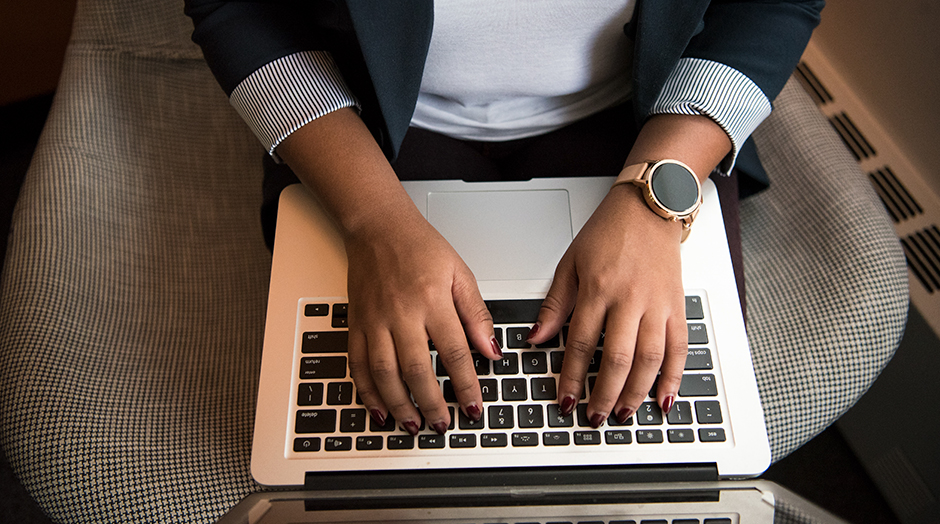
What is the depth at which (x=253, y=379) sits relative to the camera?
2.23 feet

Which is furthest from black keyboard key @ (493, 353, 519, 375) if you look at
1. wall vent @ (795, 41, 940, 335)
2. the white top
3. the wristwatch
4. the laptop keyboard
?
wall vent @ (795, 41, 940, 335)

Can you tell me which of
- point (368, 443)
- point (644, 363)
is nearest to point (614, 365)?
point (644, 363)

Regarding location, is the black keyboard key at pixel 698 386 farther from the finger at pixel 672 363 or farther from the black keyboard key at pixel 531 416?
the black keyboard key at pixel 531 416

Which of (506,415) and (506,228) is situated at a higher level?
(506,228)

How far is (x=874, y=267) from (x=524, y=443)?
1.61 ft

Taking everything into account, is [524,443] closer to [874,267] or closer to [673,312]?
[673,312]

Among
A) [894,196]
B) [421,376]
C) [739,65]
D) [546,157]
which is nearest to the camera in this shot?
[421,376]

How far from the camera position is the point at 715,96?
59 cm

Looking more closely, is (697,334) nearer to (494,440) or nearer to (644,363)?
(644,363)

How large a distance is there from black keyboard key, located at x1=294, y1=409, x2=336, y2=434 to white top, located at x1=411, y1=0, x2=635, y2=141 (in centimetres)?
38

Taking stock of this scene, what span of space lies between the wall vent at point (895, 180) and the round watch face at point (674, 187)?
560mm

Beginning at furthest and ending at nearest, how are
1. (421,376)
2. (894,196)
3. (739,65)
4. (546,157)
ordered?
(894,196) < (546,157) < (739,65) < (421,376)

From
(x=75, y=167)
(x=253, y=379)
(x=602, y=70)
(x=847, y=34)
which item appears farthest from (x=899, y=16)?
(x=75, y=167)

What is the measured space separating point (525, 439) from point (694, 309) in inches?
8.6
